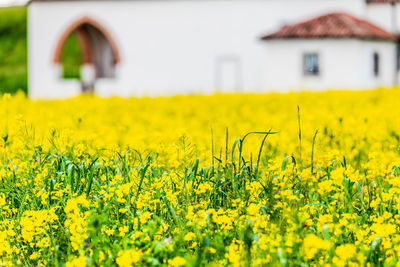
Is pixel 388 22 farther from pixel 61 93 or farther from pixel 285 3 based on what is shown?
pixel 61 93

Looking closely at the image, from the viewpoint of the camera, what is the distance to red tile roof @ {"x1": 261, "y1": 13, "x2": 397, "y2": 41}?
31297 millimetres

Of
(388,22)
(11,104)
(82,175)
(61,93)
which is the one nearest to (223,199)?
(82,175)

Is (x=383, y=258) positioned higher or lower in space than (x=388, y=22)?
lower

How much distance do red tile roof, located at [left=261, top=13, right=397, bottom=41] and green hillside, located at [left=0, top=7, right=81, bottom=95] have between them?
1658cm

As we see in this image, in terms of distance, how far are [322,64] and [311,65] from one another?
0.49 m

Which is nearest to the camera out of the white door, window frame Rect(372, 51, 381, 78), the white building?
the white building

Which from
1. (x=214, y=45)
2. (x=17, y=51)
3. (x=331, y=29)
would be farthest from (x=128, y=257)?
(x=17, y=51)

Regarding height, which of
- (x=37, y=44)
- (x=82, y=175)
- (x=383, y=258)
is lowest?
(x=383, y=258)

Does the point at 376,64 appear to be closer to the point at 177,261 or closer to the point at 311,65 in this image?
the point at 311,65

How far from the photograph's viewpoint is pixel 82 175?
5520 millimetres

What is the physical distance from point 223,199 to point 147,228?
1327 mm

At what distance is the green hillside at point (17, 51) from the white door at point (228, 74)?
1372 cm

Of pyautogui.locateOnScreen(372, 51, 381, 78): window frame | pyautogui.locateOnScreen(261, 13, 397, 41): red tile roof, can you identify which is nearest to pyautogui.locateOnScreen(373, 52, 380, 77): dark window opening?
pyautogui.locateOnScreen(372, 51, 381, 78): window frame

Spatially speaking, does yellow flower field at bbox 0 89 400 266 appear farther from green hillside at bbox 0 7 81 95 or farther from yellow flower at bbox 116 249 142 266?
green hillside at bbox 0 7 81 95
